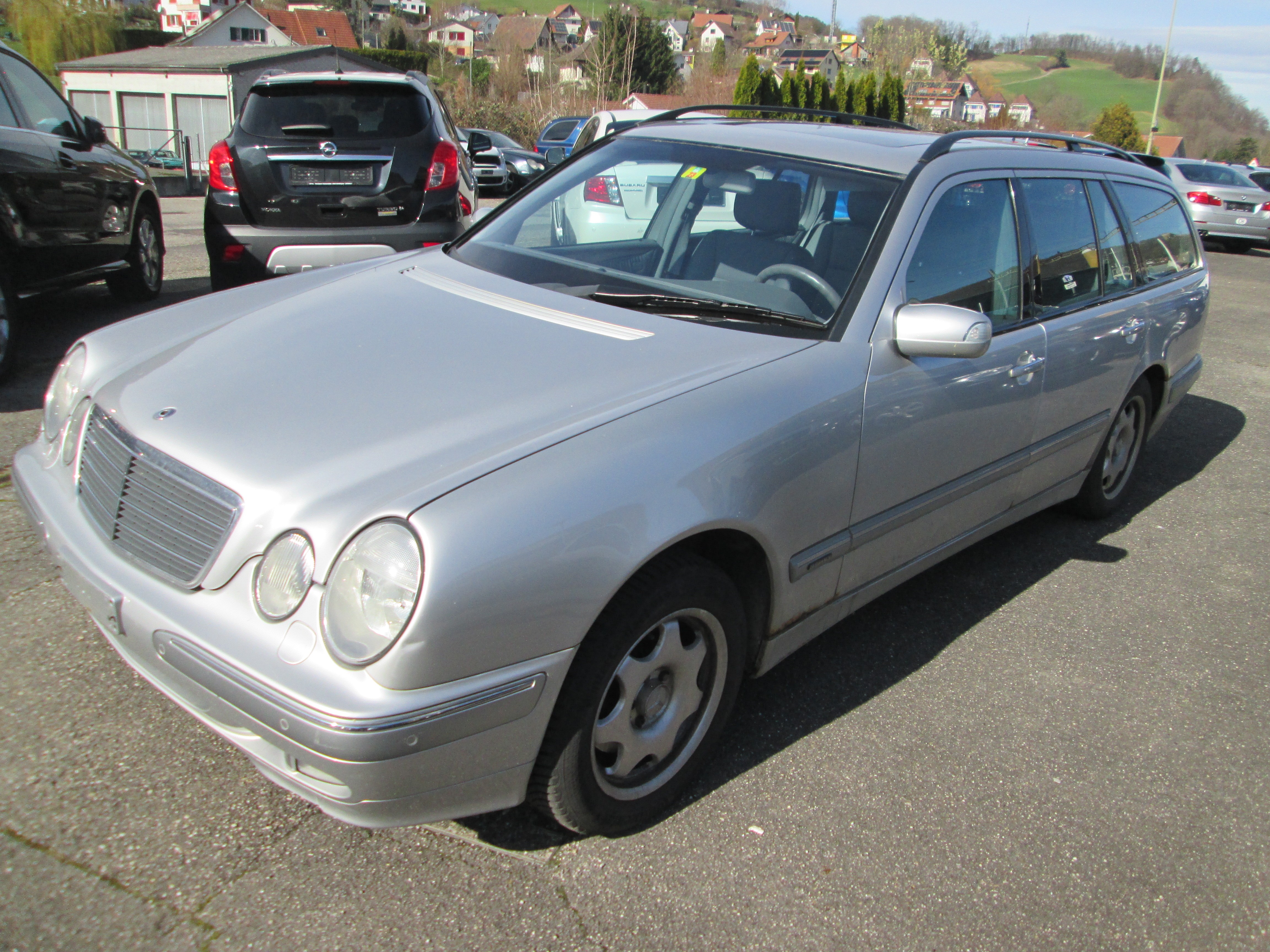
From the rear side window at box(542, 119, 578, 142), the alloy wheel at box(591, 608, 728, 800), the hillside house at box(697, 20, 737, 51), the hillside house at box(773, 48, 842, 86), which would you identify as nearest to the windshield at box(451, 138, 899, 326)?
the alloy wheel at box(591, 608, 728, 800)

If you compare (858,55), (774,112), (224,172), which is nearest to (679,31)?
(858,55)

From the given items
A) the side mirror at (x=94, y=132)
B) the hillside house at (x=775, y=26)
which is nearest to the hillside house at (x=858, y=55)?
the side mirror at (x=94, y=132)

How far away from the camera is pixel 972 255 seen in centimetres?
321

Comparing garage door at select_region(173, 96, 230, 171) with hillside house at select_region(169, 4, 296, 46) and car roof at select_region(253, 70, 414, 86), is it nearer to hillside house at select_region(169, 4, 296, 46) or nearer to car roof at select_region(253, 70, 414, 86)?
hillside house at select_region(169, 4, 296, 46)

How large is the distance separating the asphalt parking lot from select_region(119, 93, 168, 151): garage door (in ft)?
135

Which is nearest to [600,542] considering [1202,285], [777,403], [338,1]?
[777,403]

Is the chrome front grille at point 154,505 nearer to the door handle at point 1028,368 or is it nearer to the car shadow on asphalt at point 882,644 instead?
the car shadow on asphalt at point 882,644

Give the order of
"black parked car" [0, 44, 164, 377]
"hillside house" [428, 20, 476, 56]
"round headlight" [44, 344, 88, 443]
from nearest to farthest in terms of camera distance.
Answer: "round headlight" [44, 344, 88, 443] < "black parked car" [0, 44, 164, 377] < "hillside house" [428, 20, 476, 56]

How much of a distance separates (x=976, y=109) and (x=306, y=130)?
283 feet

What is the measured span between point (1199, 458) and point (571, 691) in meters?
5.34

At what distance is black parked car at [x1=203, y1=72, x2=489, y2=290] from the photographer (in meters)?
6.42

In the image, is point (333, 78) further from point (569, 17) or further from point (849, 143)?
point (569, 17)

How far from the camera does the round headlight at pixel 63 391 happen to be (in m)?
2.63

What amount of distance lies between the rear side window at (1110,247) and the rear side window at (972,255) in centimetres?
81
